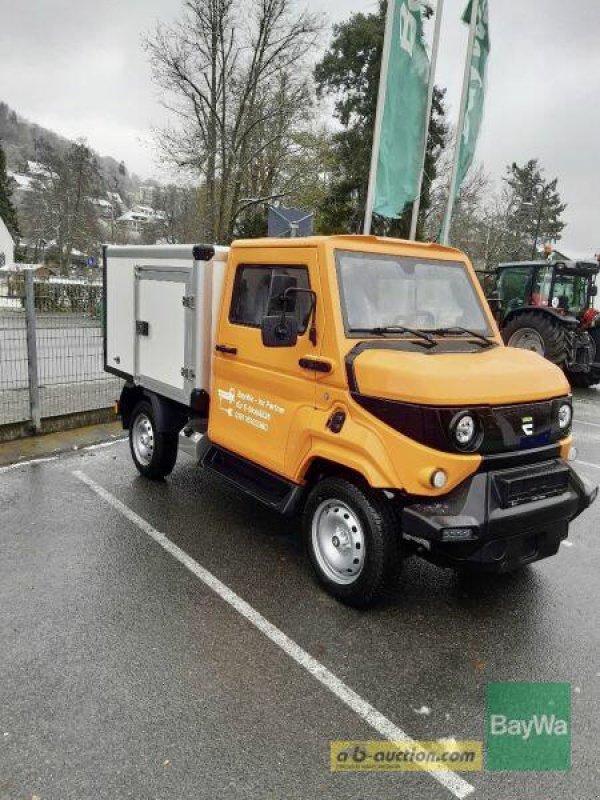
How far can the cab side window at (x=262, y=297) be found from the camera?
158 inches

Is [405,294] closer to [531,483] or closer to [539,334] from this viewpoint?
[531,483]

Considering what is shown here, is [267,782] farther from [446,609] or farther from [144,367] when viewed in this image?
[144,367]

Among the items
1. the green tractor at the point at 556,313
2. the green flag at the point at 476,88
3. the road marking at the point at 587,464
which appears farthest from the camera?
the green tractor at the point at 556,313

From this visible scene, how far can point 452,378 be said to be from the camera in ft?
10.9

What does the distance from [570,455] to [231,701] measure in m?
2.76

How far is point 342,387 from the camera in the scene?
12.2 ft

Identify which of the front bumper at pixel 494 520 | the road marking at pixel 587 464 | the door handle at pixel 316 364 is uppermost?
the door handle at pixel 316 364

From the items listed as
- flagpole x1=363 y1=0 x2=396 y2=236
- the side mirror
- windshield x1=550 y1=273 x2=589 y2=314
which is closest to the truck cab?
the side mirror

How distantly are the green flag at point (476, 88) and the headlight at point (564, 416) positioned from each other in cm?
846

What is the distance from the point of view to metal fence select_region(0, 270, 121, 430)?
6853mm

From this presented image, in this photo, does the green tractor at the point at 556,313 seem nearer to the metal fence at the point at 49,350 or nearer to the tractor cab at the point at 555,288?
the tractor cab at the point at 555,288

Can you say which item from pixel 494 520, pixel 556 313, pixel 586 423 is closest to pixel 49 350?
pixel 494 520

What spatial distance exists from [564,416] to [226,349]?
259 cm

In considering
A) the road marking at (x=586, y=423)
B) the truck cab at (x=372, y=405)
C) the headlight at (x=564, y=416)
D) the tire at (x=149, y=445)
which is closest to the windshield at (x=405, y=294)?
the truck cab at (x=372, y=405)
